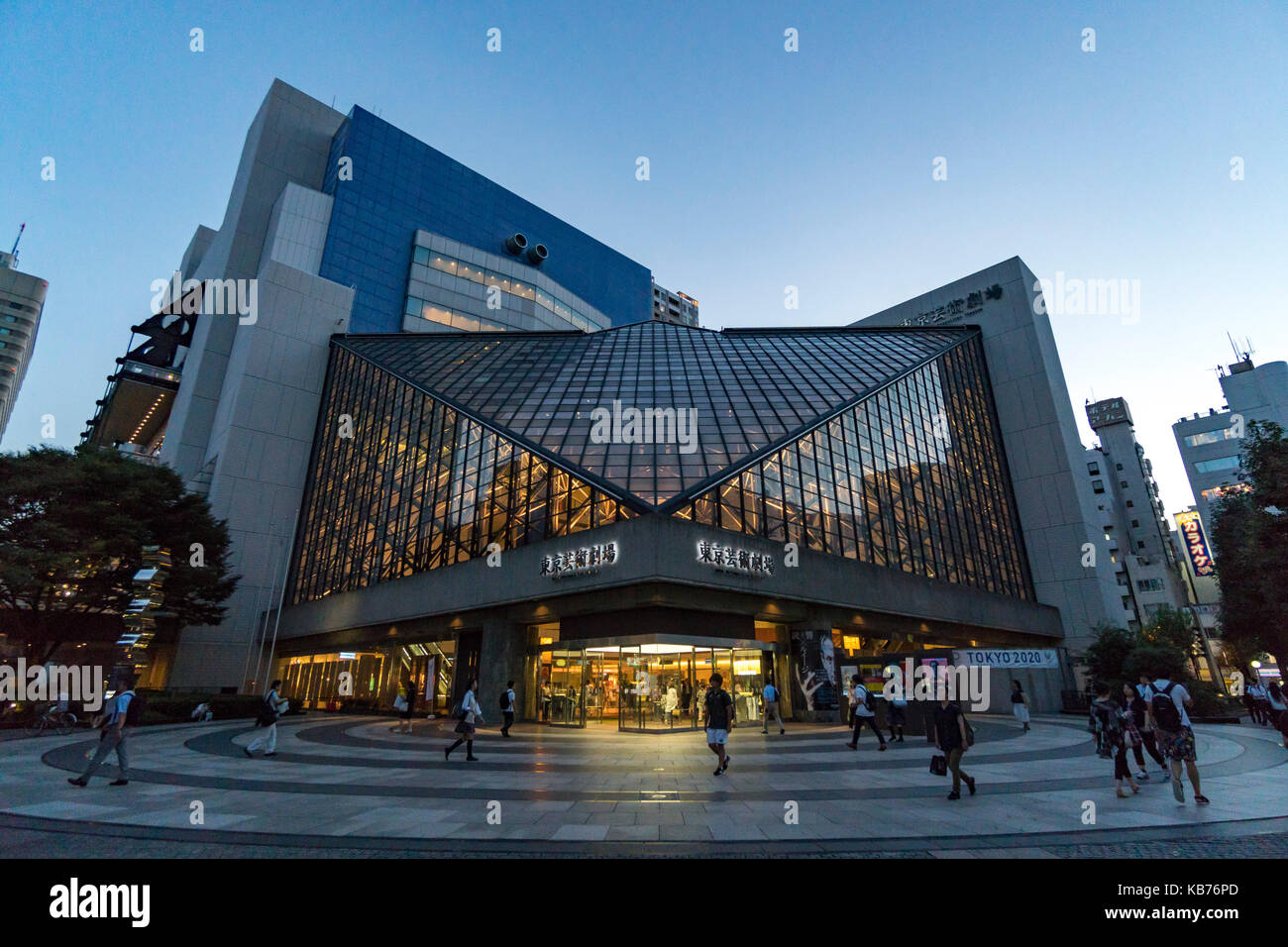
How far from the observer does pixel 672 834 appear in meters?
7.85

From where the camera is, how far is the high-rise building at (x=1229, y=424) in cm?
8281

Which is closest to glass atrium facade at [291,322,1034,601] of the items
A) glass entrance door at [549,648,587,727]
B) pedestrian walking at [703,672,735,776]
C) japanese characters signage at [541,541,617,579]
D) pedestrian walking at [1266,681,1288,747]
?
japanese characters signage at [541,541,617,579]

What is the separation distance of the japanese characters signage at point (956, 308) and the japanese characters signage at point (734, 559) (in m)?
43.8

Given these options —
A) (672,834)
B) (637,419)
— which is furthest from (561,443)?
(672,834)

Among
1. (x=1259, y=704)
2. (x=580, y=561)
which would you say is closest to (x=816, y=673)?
(x=580, y=561)

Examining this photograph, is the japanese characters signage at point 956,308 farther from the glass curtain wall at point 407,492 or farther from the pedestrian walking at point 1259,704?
the glass curtain wall at point 407,492

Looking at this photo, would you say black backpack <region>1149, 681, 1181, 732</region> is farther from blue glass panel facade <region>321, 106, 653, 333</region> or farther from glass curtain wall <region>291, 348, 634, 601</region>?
blue glass panel facade <region>321, 106, 653, 333</region>

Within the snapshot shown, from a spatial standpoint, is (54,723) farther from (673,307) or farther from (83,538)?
(673,307)

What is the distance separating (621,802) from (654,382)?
2751 centimetres

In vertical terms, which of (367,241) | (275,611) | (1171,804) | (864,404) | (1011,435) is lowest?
(1171,804)

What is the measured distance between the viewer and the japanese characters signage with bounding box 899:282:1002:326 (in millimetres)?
55188

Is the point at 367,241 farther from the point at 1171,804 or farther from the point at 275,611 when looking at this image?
the point at 1171,804

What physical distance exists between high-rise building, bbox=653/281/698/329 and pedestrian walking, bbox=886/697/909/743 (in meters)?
112
